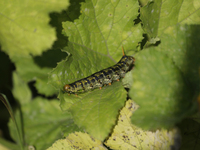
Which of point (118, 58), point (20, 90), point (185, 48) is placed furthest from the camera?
point (20, 90)

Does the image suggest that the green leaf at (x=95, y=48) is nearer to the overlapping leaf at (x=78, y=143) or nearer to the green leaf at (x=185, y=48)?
the overlapping leaf at (x=78, y=143)

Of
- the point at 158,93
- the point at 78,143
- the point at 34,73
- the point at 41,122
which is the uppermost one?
the point at 34,73

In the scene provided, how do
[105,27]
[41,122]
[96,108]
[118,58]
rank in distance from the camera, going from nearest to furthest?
1. [96,108]
2. [105,27]
3. [118,58]
4. [41,122]

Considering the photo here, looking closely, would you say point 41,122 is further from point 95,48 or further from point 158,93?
point 158,93

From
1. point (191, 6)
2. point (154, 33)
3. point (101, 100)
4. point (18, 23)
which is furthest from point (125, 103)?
point (18, 23)

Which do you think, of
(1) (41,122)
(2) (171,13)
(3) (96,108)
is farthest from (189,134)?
(1) (41,122)

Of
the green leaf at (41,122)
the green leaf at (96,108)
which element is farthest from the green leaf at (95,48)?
the green leaf at (41,122)

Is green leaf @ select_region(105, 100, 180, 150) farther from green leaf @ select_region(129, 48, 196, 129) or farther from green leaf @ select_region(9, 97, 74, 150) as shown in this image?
green leaf @ select_region(9, 97, 74, 150)
